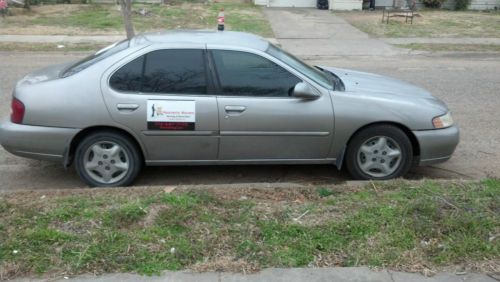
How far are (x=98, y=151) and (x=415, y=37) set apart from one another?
13676mm

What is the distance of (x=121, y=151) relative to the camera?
17.3ft

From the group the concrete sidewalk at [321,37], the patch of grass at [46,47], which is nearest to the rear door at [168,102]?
the concrete sidewalk at [321,37]

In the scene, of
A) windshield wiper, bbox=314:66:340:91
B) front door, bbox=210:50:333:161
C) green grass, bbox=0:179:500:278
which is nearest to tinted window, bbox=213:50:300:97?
front door, bbox=210:50:333:161

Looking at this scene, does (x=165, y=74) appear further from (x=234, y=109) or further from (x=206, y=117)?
(x=234, y=109)

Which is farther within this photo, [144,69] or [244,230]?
[144,69]

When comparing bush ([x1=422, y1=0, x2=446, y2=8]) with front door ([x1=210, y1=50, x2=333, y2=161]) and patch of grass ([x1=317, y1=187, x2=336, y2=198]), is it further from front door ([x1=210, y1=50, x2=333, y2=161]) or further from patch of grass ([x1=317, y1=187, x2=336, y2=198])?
patch of grass ([x1=317, y1=187, x2=336, y2=198])

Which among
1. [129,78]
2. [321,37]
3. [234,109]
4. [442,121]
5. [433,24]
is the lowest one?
[321,37]

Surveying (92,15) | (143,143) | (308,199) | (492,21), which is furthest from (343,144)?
(492,21)

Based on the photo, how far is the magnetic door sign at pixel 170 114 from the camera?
5.14m

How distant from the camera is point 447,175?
5930 mm

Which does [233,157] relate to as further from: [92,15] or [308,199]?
[92,15]

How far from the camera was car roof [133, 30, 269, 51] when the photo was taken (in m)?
5.45

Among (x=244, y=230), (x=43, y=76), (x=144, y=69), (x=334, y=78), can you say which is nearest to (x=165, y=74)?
(x=144, y=69)

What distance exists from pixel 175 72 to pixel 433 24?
16447 mm
